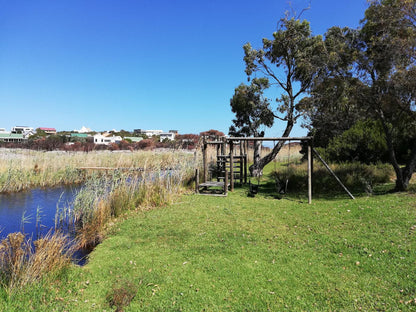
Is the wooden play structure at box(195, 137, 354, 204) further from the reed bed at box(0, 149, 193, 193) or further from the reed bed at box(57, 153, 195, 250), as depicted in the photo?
the reed bed at box(57, 153, 195, 250)

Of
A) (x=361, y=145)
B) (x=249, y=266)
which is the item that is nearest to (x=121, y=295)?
(x=249, y=266)

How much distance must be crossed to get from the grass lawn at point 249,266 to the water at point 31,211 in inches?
62.9

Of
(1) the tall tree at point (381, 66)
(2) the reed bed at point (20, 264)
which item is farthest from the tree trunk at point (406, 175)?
(2) the reed bed at point (20, 264)

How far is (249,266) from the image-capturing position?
440 cm

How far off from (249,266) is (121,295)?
6.64 feet

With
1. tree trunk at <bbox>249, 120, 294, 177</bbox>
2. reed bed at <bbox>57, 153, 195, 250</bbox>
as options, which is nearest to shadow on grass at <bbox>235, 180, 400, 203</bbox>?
tree trunk at <bbox>249, 120, 294, 177</bbox>

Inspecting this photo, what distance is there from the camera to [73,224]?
7656mm

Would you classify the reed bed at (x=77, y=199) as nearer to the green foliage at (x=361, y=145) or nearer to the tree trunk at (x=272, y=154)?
the tree trunk at (x=272, y=154)

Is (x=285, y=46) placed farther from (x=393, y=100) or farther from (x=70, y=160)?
(x=70, y=160)

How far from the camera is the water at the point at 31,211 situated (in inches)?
290

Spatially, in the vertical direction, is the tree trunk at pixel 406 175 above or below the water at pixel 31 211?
above

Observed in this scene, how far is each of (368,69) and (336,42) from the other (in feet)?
6.11

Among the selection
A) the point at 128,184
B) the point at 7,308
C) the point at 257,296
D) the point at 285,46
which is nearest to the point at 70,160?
the point at 128,184

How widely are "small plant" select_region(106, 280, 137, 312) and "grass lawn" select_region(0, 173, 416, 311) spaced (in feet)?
0.04
